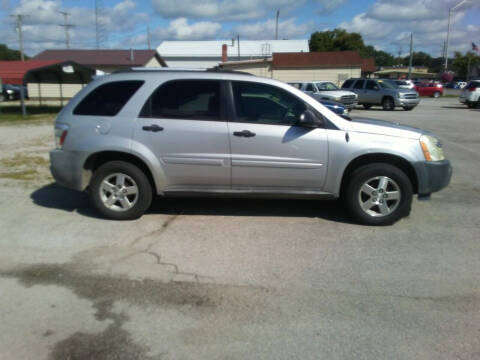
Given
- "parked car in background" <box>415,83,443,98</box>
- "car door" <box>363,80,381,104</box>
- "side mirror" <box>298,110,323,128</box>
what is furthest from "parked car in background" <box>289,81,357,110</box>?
"parked car in background" <box>415,83,443,98</box>

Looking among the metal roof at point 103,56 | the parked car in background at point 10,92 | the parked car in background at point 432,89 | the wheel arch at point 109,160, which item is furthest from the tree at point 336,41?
the wheel arch at point 109,160

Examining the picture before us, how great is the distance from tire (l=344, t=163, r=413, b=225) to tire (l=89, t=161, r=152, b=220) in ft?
8.35

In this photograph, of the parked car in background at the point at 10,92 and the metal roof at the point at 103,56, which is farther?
the metal roof at the point at 103,56

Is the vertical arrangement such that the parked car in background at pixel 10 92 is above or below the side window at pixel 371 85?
below

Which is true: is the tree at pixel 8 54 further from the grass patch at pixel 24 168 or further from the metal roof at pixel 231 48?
the grass patch at pixel 24 168

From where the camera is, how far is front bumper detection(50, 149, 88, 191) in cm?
553

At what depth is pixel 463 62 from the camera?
8056cm

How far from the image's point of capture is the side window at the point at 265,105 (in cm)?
534

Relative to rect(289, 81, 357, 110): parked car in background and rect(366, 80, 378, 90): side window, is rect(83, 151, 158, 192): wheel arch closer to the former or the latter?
rect(289, 81, 357, 110): parked car in background

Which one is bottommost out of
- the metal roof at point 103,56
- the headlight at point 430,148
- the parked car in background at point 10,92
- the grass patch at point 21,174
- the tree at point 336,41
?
the grass patch at point 21,174

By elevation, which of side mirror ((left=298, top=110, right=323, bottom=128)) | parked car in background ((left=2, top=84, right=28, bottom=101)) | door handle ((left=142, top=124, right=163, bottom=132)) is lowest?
door handle ((left=142, top=124, right=163, bottom=132))

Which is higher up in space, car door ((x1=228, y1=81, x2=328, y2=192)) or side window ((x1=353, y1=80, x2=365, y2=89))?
side window ((x1=353, y1=80, x2=365, y2=89))

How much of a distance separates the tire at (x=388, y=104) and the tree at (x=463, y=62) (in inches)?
2343

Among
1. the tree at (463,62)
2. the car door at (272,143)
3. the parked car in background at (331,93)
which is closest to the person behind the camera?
the car door at (272,143)
